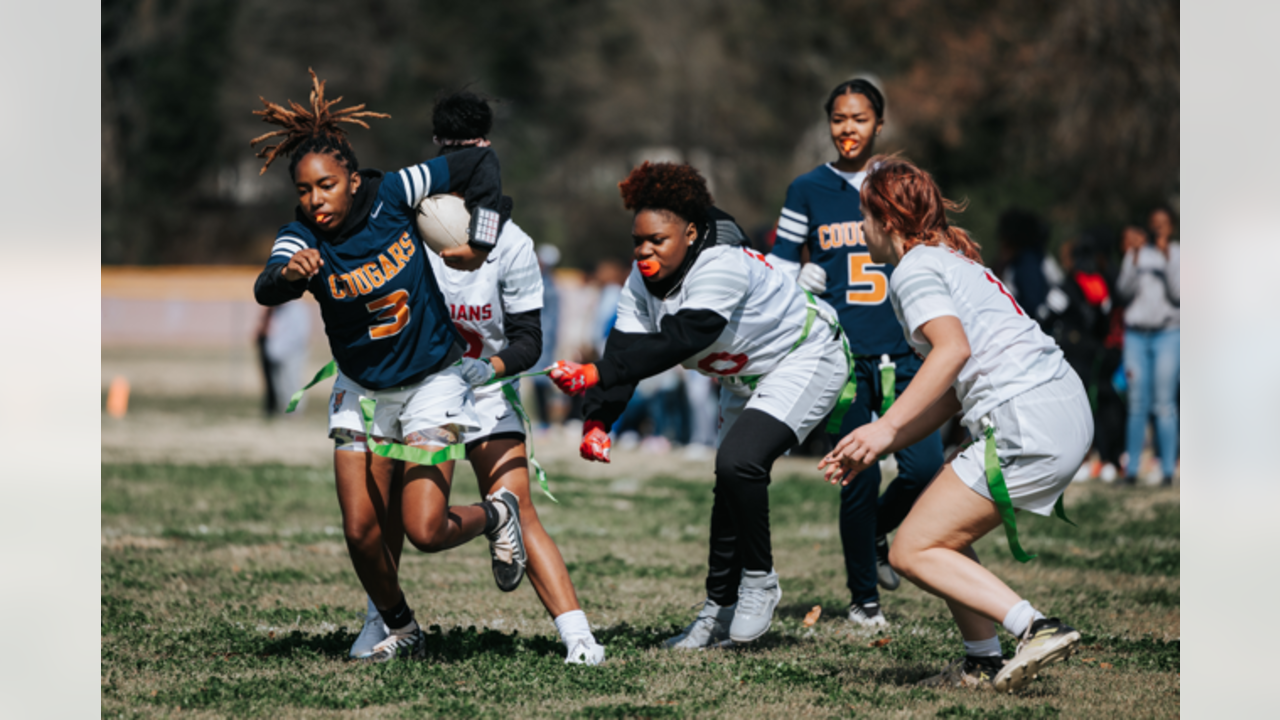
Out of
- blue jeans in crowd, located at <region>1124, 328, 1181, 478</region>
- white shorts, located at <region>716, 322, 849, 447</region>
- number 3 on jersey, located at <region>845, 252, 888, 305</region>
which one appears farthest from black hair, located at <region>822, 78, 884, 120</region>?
blue jeans in crowd, located at <region>1124, 328, 1181, 478</region>

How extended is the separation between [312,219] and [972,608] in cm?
280

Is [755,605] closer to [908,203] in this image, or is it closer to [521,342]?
[521,342]

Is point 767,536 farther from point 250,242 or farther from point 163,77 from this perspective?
point 250,242

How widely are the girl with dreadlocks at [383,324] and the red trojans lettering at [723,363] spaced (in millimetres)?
1012

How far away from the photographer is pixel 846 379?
212 inches

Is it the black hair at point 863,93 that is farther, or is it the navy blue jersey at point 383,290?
the black hair at point 863,93

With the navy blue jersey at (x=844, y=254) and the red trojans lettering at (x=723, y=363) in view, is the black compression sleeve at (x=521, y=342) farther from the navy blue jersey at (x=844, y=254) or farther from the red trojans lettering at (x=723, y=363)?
the navy blue jersey at (x=844, y=254)

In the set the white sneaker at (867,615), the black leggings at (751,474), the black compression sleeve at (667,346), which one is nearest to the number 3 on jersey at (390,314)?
the black compression sleeve at (667,346)

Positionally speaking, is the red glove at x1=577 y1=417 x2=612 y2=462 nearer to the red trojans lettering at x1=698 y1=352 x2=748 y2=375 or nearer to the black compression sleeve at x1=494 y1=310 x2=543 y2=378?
the black compression sleeve at x1=494 y1=310 x2=543 y2=378

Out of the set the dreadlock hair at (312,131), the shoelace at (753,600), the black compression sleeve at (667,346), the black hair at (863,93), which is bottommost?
the shoelace at (753,600)

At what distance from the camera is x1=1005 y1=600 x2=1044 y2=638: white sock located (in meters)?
4.16

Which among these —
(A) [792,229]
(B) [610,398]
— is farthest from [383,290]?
(A) [792,229]

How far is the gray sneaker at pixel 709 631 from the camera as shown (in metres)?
5.40

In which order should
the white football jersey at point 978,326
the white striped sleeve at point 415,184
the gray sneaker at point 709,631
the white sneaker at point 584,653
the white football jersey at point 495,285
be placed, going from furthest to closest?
the gray sneaker at point 709,631 → the white football jersey at point 495,285 → the white sneaker at point 584,653 → the white striped sleeve at point 415,184 → the white football jersey at point 978,326
